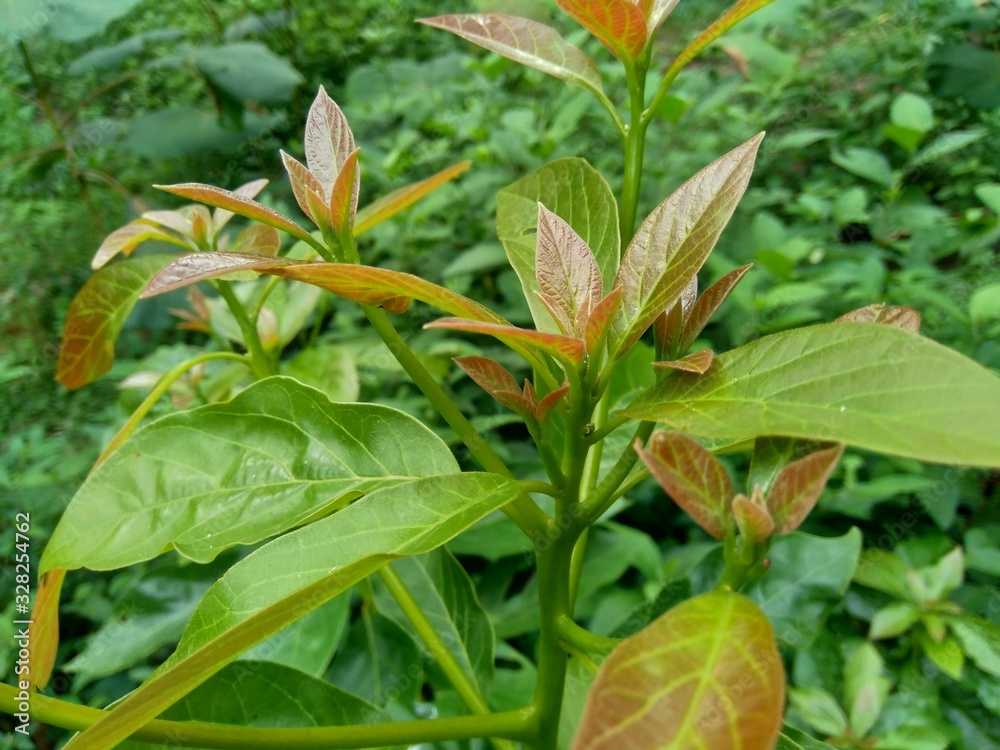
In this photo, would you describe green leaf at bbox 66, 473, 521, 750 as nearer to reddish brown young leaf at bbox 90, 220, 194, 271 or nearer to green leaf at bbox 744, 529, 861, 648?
reddish brown young leaf at bbox 90, 220, 194, 271

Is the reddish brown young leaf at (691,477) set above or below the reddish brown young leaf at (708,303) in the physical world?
below

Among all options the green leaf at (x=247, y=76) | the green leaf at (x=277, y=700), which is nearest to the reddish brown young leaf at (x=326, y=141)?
the green leaf at (x=277, y=700)

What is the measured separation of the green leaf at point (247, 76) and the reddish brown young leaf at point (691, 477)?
75.0 inches

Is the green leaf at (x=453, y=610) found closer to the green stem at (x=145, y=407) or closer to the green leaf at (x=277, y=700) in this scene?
the green leaf at (x=277, y=700)

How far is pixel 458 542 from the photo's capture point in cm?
99

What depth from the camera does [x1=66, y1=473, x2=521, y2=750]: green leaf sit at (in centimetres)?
29

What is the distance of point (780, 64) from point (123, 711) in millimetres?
1905

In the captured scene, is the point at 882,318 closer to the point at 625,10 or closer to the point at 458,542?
the point at 625,10

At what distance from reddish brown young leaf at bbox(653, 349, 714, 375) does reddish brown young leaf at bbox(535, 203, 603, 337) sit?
0.17 feet

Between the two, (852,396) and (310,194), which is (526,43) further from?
(852,396)

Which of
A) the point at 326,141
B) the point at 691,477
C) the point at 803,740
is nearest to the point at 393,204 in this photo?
the point at 326,141

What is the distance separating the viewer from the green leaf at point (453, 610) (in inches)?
25.3

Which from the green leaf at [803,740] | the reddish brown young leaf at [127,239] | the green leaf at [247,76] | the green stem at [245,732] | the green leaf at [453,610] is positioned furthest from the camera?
the green leaf at [247,76]

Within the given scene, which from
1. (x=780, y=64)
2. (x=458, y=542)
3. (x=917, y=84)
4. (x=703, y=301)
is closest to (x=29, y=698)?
(x=703, y=301)
